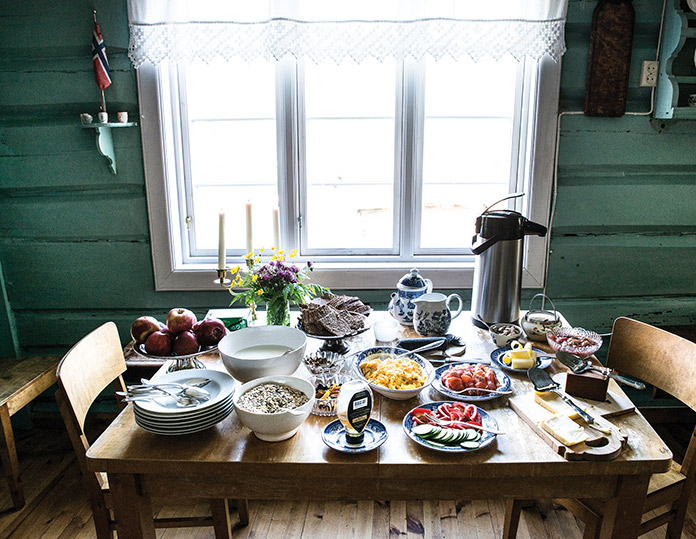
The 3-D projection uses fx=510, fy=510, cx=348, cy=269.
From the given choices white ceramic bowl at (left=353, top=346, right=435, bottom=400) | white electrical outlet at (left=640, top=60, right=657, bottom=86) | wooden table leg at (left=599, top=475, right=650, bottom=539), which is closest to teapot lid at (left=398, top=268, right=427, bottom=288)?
white ceramic bowl at (left=353, top=346, right=435, bottom=400)

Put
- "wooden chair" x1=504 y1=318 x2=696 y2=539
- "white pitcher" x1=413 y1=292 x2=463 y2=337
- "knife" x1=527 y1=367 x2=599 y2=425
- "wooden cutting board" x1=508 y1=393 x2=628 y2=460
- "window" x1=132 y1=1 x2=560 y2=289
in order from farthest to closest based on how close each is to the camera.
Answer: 1. "window" x1=132 y1=1 x2=560 y2=289
2. "white pitcher" x1=413 y1=292 x2=463 y2=337
3. "wooden chair" x1=504 y1=318 x2=696 y2=539
4. "knife" x1=527 y1=367 x2=599 y2=425
5. "wooden cutting board" x1=508 y1=393 x2=628 y2=460

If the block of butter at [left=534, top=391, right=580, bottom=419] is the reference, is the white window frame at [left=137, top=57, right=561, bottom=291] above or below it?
above

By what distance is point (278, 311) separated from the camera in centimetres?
178

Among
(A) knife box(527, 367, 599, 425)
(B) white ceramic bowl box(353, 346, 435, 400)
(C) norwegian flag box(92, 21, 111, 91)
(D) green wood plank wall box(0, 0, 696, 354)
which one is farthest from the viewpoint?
(D) green wood plank wall box(0, 0, 696, 354)

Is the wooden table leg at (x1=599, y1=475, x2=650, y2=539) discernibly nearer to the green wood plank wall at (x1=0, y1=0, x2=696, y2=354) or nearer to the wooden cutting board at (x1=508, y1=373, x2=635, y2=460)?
the wooden cutting board at (x1=508, y1=373, x2=635, y2=460)

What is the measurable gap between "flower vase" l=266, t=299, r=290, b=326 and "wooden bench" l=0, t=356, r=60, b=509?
3.79ft

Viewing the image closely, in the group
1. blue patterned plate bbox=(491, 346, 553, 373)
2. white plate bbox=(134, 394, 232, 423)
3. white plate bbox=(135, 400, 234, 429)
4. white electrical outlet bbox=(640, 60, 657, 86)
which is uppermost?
white electrical outlet bbox=(640, 60, 657, 86)

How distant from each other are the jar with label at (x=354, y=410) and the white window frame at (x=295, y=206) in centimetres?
127

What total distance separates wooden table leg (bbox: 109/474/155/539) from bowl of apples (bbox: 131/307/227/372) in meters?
0.32

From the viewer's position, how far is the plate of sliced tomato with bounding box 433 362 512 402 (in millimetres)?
1366

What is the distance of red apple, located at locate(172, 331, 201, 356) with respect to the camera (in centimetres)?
141

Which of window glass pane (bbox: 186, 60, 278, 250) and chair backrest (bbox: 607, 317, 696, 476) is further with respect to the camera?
window glass pane (bbox: 186, 60, 278, 250)

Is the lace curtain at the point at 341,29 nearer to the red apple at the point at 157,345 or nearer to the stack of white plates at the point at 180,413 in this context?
the red apple at the point at 157,345

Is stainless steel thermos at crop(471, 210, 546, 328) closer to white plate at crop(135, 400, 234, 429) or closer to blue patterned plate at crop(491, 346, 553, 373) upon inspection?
blue patterned plate at crop(491, 346, 553, 373)
